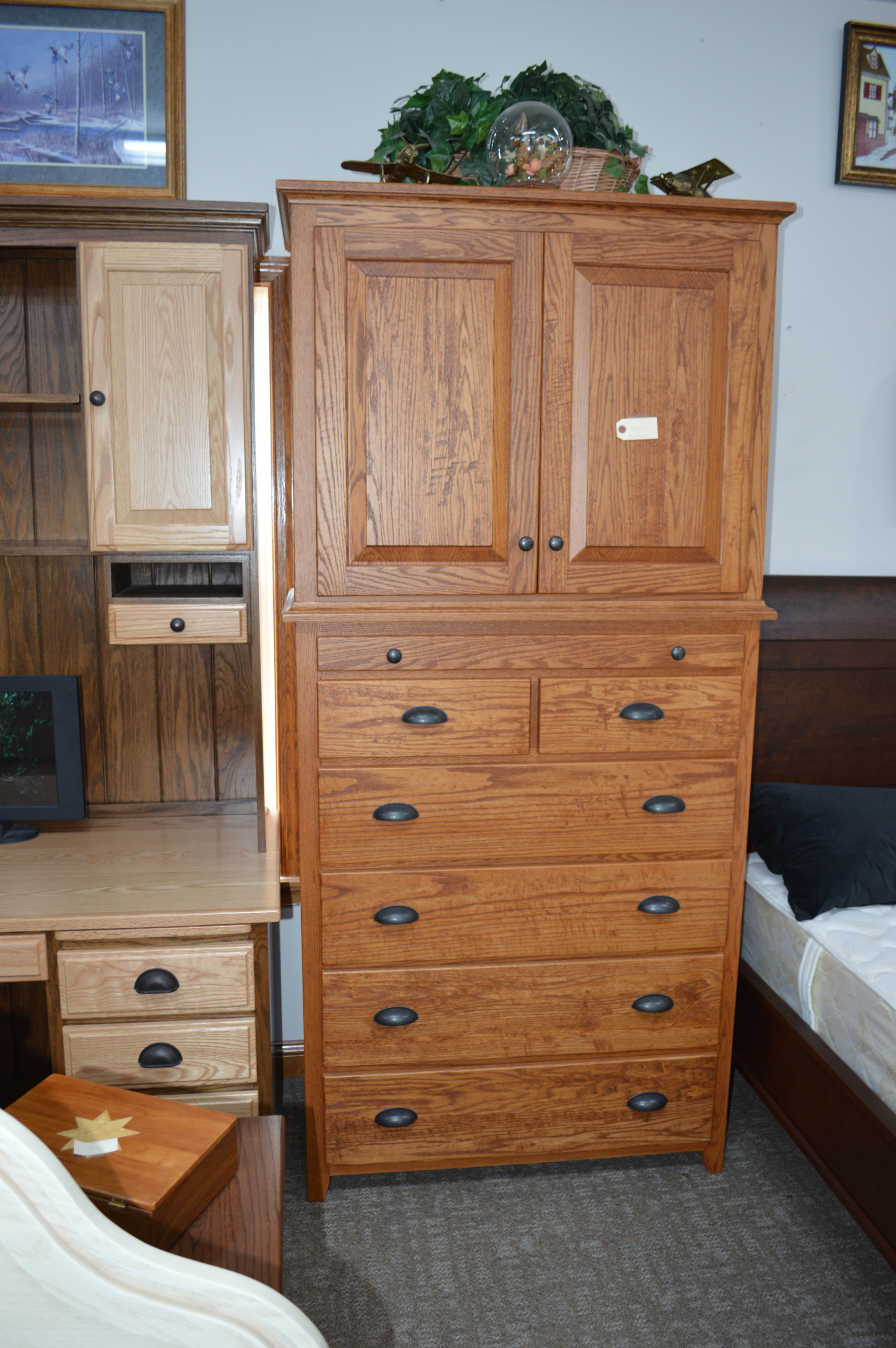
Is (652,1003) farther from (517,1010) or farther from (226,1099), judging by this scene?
(226,1099)

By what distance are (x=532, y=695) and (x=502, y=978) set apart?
1.98ft

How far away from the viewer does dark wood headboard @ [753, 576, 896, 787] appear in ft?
7.91

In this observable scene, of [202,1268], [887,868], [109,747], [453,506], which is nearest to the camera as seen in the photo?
[202,1268]

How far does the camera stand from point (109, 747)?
2.29m

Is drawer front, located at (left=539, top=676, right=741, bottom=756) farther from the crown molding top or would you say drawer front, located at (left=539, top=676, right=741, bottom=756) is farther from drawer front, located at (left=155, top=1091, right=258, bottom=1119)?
the crown molding top

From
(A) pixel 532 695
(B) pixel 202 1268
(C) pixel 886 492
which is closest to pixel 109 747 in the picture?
(A) pixel 532 695

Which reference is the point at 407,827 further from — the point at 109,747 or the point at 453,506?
the point at 109,747

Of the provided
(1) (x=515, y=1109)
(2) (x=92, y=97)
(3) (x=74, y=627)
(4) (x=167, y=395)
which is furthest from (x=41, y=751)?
(2) (x=92, y=97)

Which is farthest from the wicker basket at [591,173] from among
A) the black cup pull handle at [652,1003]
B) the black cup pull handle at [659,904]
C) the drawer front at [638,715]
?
the black cup pull handle at [652,1003]

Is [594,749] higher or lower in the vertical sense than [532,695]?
lower

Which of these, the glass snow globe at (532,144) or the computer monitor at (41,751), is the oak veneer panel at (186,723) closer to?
the computer monitor at (41,751)

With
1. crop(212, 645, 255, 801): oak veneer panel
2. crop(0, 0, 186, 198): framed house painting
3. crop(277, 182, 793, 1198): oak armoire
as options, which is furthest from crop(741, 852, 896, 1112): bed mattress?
crop(0, 0, 186, 198): framed house painting

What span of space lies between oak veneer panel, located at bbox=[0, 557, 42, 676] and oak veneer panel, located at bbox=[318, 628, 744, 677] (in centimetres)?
87

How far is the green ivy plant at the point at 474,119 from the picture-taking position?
1.80m
